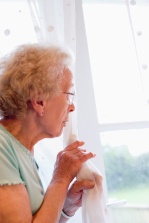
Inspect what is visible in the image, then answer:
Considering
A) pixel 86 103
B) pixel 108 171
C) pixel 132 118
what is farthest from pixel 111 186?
pixel 86 103

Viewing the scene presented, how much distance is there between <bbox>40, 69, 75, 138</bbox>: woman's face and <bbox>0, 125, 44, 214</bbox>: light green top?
113mm

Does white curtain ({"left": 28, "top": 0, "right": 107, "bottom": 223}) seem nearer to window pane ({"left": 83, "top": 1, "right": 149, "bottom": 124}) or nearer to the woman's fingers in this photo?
the woman's fingers

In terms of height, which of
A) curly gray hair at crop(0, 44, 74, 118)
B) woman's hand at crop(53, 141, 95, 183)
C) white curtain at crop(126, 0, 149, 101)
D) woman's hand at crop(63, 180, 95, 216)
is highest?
white curtain at crop(126, 0, 149, 101)

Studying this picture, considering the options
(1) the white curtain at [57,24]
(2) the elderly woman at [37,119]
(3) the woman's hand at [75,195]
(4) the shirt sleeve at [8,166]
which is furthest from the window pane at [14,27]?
(3) the woman's hand at [75,195]

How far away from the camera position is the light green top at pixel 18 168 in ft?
2.54

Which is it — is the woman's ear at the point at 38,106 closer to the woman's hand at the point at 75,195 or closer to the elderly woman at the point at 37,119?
the elderly woman at the point at 37,119

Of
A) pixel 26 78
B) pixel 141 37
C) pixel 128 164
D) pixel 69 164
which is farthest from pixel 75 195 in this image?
pixel 141 37

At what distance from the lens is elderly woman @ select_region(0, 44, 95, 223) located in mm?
842

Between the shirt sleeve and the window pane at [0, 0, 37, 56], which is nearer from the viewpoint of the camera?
the shirt sleeve

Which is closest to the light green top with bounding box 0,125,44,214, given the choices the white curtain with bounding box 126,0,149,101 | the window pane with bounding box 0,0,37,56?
the window pane with bounding box 0,0,37,56

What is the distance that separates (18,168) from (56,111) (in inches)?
9.5

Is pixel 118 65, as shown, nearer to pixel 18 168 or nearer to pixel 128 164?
pixel 128 164

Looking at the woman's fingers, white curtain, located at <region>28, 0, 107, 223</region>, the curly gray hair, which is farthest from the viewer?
white curtain, located at <region>28, 0, 107, 223</region>

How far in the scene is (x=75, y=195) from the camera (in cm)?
100
